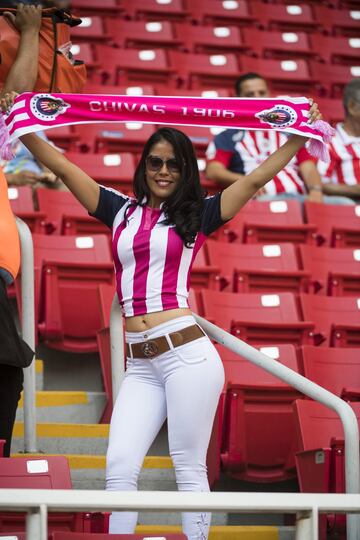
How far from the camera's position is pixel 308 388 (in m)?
3.45

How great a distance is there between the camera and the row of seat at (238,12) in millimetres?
8664

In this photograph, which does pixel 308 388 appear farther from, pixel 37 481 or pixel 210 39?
pixel 210 39

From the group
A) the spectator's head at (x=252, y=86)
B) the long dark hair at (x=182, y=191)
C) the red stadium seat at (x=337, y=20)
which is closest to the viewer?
the long dark hair at (x=182, y=191)

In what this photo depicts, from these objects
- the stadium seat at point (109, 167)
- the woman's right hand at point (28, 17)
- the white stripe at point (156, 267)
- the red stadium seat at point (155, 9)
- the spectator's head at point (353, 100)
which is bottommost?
the white stripe at point (156, 267)

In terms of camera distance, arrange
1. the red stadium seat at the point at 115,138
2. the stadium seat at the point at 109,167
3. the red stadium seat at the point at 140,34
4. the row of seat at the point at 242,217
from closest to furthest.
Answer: the row of seat at the point at 242,217
the stadium seat at the point at 109,167
the red stadium seat at the point at 115,138
the red stadium seat at the point at 140,34

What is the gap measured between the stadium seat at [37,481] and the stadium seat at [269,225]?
2793 millimetres

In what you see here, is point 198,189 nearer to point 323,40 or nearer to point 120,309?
point 120,309

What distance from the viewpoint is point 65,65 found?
4062 mm

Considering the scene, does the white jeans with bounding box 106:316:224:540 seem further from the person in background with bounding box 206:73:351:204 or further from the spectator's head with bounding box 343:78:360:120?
the spectator's head with bounding box 343:78:360:120

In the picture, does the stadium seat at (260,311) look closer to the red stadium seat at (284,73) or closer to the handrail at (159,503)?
the handrail at (159,503)

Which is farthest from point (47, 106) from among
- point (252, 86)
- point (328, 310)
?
point (252, 86)

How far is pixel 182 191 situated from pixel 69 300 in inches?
64.6

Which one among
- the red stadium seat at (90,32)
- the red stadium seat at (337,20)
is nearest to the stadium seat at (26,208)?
the red stadium seat at (90,32)

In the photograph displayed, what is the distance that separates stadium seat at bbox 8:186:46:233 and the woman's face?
6.54ft
